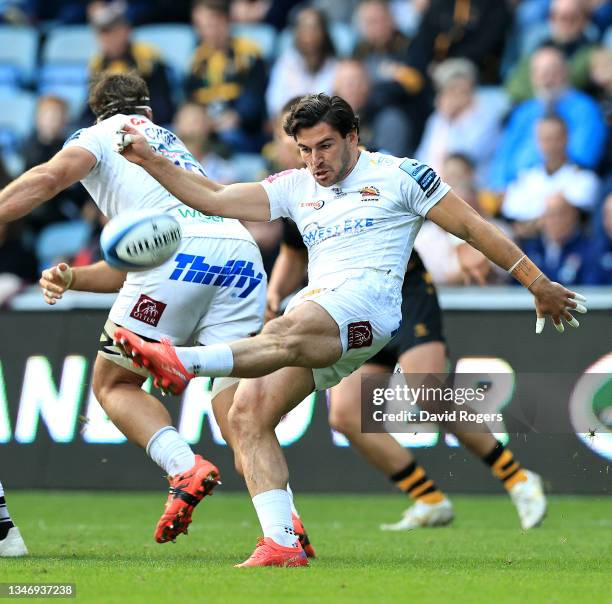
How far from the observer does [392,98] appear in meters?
14.8

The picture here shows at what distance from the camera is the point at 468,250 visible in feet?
28.8

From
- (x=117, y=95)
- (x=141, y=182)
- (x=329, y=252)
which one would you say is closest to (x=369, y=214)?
(x=329, y=252)

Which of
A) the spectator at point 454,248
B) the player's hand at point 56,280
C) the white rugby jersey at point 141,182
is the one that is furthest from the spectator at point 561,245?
the player's hand at point 56,280

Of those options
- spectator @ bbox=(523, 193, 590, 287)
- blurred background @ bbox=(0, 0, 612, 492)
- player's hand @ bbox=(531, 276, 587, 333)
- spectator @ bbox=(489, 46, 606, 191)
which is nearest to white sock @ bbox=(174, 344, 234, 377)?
player's hand @ bbox=(531, 276, 587, 333)

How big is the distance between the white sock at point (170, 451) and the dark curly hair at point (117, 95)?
1.86 metres

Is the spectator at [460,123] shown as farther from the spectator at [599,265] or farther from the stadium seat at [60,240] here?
the stadium seat at [60,240]

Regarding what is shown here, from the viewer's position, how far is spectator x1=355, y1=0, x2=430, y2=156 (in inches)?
575

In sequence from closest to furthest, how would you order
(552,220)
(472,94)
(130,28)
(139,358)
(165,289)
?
(139,358), (165,289), (552,220), (472,94), (130,28)

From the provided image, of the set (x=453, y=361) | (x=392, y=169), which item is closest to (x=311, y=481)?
(x=453, y=361)

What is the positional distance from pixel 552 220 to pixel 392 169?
19.3 ft

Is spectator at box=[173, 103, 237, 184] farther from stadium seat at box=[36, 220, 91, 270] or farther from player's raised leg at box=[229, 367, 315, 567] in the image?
player's raised leg at box=[229, 367, 315, 567]

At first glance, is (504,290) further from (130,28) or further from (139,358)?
(130,28)

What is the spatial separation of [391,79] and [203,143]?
2172 millimetres

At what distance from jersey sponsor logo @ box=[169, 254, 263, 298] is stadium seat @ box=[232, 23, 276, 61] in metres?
9.14
